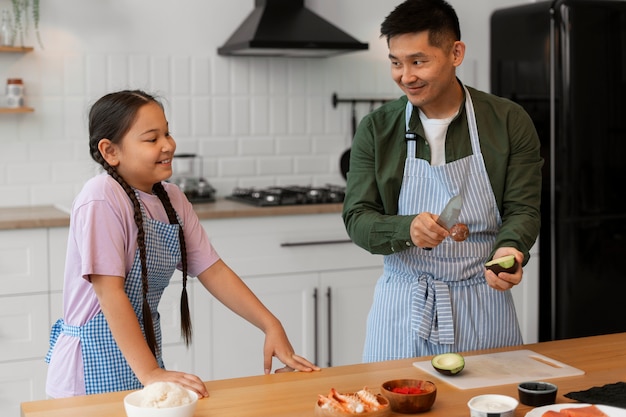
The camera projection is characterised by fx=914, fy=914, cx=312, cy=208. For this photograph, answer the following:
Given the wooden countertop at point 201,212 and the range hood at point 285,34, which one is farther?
the range hood at point 285,34

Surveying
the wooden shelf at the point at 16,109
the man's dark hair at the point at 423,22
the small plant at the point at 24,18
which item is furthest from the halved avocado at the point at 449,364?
the small plant at the point at 24,18

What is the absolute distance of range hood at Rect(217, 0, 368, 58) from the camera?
4043 millimetres

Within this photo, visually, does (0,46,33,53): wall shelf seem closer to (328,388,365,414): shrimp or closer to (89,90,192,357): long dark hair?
(89,90,192,357): long dark hair

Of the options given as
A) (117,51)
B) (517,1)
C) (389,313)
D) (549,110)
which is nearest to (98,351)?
(389,313)

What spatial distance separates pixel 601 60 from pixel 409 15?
93.9 inches

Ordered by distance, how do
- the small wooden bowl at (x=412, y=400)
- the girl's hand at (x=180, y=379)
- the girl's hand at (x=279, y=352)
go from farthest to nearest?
the girl's hand at (x=279, y=352) → the girl's hand at (x=180, y=379) → the small wooden bowl at (x=412, y=400)

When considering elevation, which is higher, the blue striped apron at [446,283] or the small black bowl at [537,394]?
the blue striped apron at [446,283]

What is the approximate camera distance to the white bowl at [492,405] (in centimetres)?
156

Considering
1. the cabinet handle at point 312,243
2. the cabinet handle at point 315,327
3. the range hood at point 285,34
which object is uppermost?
the range hood at point 285,34

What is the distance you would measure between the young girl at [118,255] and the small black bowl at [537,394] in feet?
1.49

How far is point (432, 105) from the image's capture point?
2.37 m

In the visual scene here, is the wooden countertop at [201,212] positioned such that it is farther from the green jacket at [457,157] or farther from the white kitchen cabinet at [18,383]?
the green jacket at [457,157]

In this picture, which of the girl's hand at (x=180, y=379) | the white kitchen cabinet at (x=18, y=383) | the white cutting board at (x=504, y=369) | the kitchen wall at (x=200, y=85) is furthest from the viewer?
the kitchen wall at (x=200, y=85)

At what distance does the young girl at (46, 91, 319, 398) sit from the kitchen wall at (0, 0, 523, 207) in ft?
6.36
